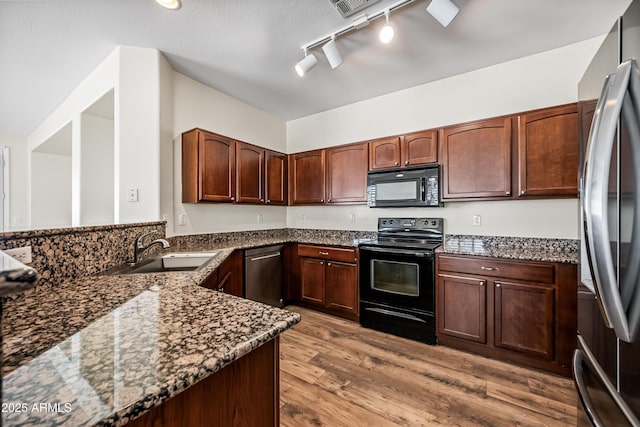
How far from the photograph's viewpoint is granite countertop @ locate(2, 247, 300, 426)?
0.44 metres

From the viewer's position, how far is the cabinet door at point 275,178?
3451mm

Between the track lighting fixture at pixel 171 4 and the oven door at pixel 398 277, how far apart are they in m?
2.50

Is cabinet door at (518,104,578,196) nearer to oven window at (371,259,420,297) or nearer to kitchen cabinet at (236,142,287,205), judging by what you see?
oven window at (371,259,420,297)

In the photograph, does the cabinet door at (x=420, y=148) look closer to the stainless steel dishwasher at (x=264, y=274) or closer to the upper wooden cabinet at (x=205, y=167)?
the stainless steel dishwasher at (x=264, y=274)

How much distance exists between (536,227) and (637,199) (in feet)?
6.42

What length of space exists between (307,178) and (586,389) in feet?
10.2

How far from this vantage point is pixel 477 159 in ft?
8.06

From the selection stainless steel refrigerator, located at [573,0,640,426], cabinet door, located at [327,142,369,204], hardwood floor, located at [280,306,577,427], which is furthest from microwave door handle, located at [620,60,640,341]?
cabinet door, located at [327,142,369,204]

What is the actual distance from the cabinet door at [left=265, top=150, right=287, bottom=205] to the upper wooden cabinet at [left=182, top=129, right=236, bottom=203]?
643 mm

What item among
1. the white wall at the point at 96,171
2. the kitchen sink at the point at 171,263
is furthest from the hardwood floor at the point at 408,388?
the white wall at the point at 96,171

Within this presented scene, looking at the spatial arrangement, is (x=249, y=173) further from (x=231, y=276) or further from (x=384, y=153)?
(x=384, y=153)

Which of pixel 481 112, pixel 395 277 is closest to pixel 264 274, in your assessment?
pixel 395 277

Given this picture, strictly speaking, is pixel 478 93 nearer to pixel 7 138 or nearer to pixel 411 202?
pixel 411 202

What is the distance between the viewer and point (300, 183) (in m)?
3.69
